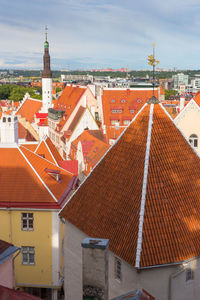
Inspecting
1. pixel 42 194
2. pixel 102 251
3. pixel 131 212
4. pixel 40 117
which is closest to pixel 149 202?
pixel 131 212

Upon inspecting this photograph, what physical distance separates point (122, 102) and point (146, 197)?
53582 millimetres

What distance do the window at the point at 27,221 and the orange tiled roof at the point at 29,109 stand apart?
2395 inches

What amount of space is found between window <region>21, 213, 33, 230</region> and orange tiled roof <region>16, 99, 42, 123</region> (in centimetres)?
6084

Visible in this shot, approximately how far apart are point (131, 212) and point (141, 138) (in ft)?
10.9

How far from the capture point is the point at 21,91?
168 meters

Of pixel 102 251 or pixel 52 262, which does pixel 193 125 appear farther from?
pixel 102 251

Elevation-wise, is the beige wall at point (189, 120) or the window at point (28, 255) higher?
the beige wall at point (189, 120)

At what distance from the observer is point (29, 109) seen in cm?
8850

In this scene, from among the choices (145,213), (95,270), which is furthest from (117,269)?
(95,270)

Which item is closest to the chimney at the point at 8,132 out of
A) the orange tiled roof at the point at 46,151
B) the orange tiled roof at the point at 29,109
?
the orange tiled roof at the point at 46,151

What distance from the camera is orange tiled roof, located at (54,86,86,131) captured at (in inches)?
2539

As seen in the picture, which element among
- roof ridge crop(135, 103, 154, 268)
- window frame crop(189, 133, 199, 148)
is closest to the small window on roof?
roof ridge crop(135, 103, 154, 268)

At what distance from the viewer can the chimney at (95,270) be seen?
1083cm

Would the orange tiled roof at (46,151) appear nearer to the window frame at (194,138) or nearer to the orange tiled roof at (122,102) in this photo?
the window frame at (194,138)
